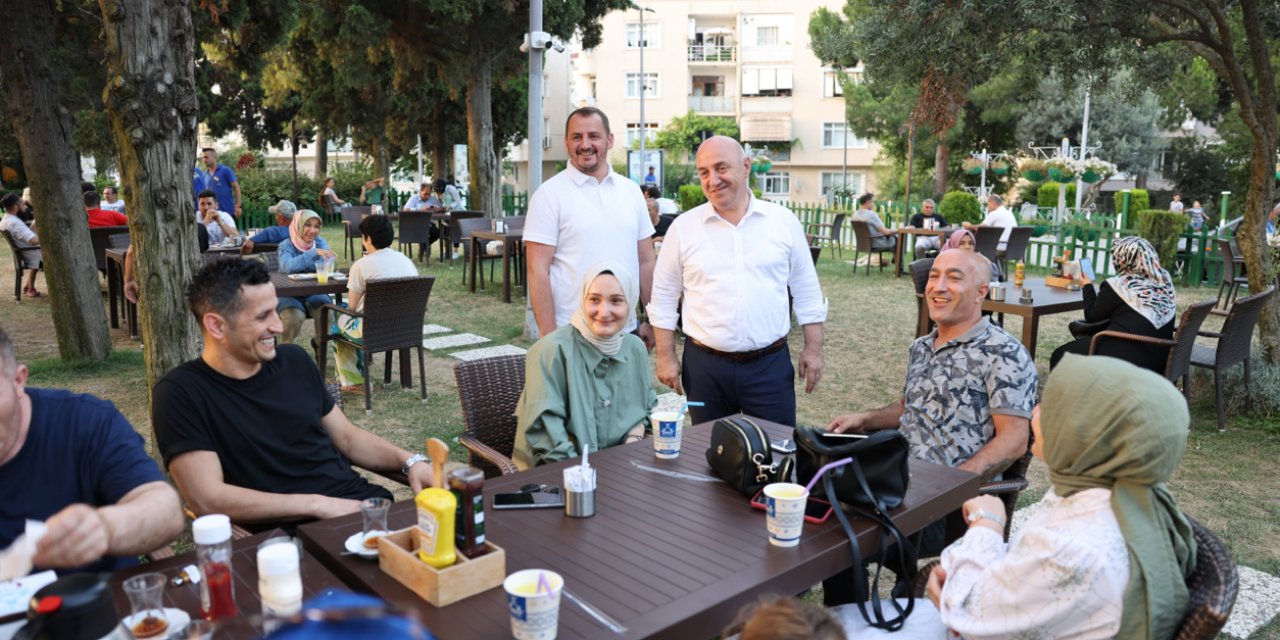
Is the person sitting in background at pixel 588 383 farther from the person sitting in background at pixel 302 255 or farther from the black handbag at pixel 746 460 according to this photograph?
the person sitting in background at pixel 302 255

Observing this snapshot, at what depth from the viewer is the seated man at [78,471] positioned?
6.37 ft

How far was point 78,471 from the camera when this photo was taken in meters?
2.08

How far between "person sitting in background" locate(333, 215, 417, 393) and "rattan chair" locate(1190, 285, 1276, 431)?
5.38m

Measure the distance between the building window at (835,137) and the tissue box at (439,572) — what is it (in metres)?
46.6

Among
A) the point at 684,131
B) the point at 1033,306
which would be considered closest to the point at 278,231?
the point at 1033,306

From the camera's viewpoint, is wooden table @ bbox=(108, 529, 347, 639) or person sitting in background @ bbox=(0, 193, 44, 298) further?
person sitting in background @ bbox=(0, 193, 44, 298)

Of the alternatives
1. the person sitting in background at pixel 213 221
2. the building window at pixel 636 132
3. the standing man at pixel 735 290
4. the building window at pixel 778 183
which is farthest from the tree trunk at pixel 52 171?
the building window at pixel 778 183

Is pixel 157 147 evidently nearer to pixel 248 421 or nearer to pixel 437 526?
pixel 248 421

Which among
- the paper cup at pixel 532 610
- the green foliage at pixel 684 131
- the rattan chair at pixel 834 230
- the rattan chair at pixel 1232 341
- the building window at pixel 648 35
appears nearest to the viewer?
the paper cup at pixel 532 610

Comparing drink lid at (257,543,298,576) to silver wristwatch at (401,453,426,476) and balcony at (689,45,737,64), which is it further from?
balcony at (689,45,737,64)

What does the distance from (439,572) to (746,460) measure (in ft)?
3.21

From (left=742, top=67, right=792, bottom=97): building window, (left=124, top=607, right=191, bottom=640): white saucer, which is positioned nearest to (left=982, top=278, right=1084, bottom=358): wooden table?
(left=124, top=607, right=191, bottom=640): white saucer

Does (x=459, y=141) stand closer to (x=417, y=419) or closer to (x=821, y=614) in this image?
(x=417, y=419)

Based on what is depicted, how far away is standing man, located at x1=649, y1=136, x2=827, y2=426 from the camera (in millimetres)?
3654
